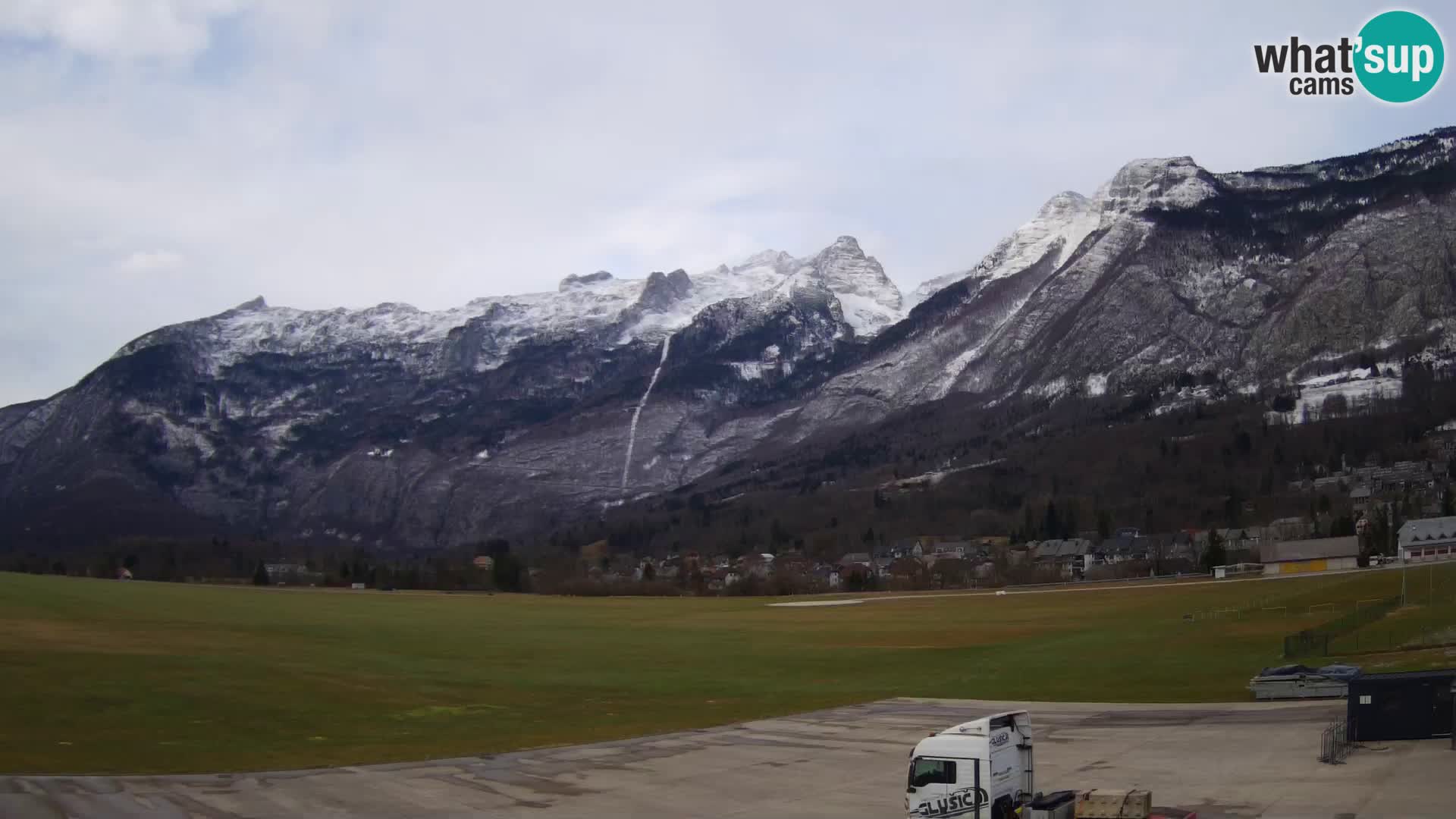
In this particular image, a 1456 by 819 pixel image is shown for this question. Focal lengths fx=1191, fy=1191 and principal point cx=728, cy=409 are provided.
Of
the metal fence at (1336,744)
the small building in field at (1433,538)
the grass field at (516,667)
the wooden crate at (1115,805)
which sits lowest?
the grass field at (516,667)

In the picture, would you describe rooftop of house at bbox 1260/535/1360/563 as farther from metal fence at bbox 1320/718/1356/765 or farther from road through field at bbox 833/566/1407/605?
metal fence at bbox 1320/718/1356/765

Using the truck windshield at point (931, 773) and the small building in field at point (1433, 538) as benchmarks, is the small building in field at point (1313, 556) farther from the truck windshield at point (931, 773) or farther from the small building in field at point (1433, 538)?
the truck windshield at point (931, 773)

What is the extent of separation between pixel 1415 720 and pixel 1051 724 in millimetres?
14976

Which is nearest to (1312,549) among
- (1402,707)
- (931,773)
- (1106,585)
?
(1106,585)

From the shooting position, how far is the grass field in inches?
2034

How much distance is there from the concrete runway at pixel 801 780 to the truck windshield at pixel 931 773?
4793mm

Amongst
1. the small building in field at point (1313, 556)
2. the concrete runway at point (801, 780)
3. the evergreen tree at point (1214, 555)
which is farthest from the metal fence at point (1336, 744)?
the evergreen tree at point (1214, 555)

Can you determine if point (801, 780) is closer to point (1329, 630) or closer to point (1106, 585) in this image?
point (1329, 630)

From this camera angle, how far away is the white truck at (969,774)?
105ft

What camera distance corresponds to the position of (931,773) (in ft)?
106

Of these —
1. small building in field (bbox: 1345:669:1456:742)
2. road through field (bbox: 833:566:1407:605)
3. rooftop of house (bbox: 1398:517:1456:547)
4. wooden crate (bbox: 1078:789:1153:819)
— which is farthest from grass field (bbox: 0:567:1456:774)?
wooden crate (bbox: 1078:789:1153:819)

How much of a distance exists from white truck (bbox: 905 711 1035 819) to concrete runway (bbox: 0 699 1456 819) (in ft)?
16.1

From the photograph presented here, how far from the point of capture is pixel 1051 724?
171 feet

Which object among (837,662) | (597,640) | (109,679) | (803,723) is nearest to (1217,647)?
(837,662)
